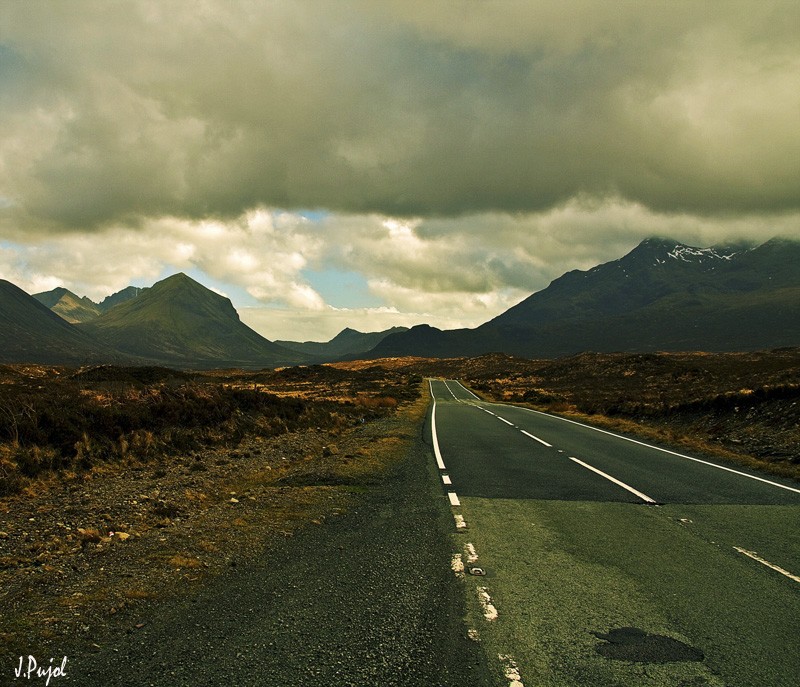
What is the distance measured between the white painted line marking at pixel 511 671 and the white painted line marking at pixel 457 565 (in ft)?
5.91

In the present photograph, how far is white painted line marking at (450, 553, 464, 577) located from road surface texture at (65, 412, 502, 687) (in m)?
0.08

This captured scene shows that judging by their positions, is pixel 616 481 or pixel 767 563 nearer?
pixel 767 563

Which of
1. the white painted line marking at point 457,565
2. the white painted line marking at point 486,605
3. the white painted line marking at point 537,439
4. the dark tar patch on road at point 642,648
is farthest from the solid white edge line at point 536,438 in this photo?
the dark tar patch on road at point 642,648

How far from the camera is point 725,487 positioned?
432 inches

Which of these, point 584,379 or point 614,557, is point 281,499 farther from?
point 584,379

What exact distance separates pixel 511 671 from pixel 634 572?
289 cm

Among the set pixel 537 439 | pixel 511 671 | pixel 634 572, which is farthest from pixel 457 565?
pixel 537 439

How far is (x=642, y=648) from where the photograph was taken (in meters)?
4.35

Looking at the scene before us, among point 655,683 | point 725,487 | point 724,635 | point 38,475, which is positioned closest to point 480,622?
point 655,683

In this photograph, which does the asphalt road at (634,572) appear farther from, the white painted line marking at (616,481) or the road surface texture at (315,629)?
the road surface texture at (315,629)

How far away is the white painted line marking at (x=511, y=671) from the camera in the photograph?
3.80m

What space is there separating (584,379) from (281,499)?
79042 mm

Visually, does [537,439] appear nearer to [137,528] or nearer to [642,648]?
[137,528]

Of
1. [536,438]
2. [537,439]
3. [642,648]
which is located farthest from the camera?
[536,438]
